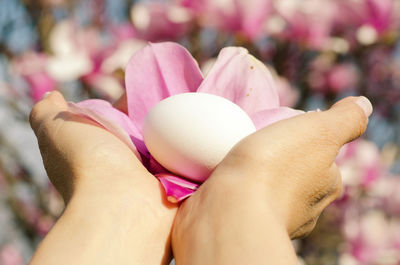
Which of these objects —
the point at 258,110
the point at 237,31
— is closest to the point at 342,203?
the point at 237,31

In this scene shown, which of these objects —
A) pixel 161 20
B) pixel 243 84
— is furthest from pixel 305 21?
pixel 243 84

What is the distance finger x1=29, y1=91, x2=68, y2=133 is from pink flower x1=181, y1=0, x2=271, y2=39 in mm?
522

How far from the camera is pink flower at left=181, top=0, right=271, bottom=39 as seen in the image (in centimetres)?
122

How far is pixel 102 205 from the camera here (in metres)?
0.59

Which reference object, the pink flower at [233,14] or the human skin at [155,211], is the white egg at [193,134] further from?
the pink flower at [233,14]

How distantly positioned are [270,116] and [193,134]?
0.13m

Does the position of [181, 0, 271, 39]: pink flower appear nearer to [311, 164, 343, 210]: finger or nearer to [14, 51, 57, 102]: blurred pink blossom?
[14, 51, 57, 102]: blurred pink blossom

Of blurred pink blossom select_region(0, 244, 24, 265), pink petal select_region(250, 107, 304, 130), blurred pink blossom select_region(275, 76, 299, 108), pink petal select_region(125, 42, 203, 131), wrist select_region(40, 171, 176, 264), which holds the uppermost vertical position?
pink petal select_region(125, 42, 203, 131)

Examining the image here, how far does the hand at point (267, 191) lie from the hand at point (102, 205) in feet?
0.10

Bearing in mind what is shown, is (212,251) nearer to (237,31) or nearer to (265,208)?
(265,208)

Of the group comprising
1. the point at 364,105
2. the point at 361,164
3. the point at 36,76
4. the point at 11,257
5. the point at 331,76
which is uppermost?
the point at 364,105

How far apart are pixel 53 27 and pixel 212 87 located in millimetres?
833

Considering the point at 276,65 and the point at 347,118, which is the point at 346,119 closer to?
the point at 347,118

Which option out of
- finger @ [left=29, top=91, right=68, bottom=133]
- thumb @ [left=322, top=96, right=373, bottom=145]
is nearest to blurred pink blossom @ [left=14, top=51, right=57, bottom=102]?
finger @ [left=29, top=91, right=68, bottom=133]
